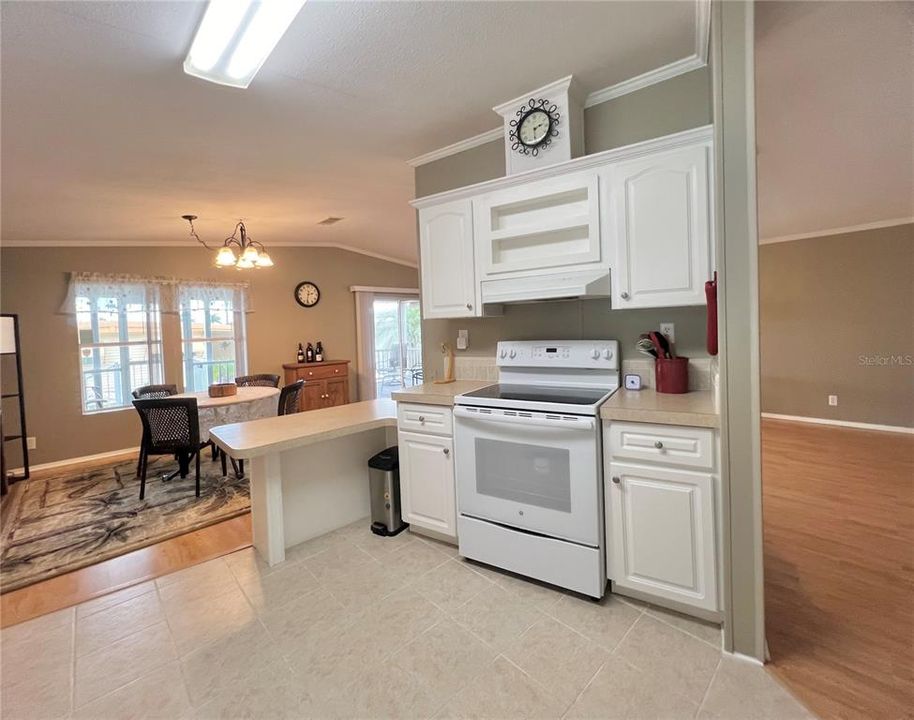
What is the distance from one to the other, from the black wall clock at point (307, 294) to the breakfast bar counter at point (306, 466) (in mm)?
3476

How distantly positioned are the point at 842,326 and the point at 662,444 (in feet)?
15.9

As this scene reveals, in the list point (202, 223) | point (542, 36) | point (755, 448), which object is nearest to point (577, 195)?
point (542, 36)

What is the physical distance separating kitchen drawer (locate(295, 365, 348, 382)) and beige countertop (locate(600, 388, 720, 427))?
15.0ft

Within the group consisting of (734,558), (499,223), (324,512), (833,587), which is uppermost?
(499,223)

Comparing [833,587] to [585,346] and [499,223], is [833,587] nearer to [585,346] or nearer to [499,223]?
[585,346]

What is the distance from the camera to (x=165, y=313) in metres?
5.14

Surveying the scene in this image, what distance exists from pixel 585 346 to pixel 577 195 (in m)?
0.79

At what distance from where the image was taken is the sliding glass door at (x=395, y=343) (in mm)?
7094

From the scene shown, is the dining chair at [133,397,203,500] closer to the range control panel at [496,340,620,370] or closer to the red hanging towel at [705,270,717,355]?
the range control panel at [496,340,620,370]

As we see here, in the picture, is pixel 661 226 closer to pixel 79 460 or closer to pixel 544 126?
pixel 544 126

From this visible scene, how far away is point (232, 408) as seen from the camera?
3889 millimetres

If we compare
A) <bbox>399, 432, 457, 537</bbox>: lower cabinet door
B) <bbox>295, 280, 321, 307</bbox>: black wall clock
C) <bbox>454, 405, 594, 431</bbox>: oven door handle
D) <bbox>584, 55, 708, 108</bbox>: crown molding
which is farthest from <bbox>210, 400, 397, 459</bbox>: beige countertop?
<bbox>295, 280, 321, 307</bbox>: black wall clock

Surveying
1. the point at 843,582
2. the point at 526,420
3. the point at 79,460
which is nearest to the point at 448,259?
the point at 526,420

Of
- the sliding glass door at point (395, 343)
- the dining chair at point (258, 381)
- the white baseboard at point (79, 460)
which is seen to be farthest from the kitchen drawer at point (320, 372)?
the white baseboard at point (79, 460)
